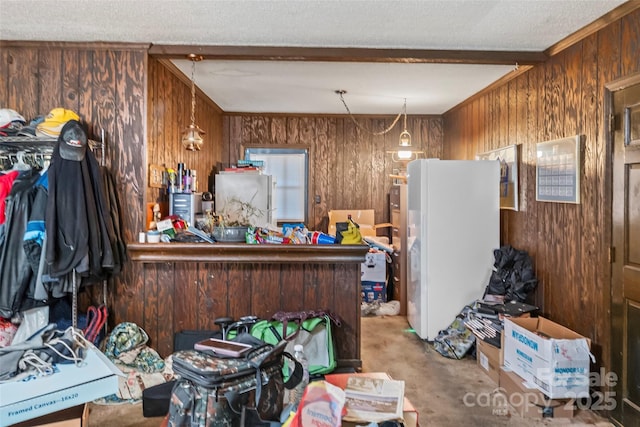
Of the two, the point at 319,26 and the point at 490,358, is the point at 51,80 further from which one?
the point at 490,358

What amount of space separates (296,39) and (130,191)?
5.65 feet

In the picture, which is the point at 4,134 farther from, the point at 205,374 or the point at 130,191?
the point at 205,374

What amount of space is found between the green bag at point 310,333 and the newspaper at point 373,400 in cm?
120

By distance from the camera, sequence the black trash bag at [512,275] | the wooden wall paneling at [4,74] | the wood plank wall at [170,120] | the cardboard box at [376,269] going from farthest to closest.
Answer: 1. the cardboard box at [376,269]
2. the black trash bag at [512,275]
3. the wood plank wall at [170,120]
4. the wooden wall paneling at [4,74]

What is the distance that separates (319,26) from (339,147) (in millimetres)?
3231

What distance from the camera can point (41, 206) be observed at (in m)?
A: 2.64

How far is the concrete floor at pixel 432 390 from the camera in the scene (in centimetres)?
253

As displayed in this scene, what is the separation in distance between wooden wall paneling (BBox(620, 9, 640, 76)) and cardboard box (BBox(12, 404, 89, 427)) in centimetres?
333

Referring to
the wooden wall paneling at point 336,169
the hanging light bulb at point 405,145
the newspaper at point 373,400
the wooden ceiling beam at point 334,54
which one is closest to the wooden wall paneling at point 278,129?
the wooden wall paneling at point 336,169

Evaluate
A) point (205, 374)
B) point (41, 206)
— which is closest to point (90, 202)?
point (41, 206)

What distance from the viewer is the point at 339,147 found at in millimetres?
6016

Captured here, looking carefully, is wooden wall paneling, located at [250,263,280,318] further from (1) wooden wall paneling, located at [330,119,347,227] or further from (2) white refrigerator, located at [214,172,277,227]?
(1) wooden wall paneling, located at [330,119,347,227]

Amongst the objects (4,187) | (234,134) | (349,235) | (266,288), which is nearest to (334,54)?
(349,235)

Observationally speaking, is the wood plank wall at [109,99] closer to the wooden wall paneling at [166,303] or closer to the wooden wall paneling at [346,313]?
the wooden wall paneling at [166,303]
